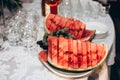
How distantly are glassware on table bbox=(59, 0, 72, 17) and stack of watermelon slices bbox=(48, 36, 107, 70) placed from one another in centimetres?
50

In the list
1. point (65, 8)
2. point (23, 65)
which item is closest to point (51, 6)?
point (65, 8)

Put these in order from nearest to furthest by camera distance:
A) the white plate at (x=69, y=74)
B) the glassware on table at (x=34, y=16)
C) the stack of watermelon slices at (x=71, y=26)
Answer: the white plate at (x=69, y=74), the stack of watermelon slices at (x=71, y=26), the glassware on table at (x=34, y=16)

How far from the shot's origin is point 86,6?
1763 mm

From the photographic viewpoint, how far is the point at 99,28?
1501 mm

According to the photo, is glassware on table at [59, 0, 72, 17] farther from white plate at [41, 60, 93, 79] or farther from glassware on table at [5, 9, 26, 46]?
white plate at [41, 60, 93, 79]

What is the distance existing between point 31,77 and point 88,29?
481 millimetres

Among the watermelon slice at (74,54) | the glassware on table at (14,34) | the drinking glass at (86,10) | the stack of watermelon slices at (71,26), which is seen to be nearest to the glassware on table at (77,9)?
the drinking glass at (86,10)

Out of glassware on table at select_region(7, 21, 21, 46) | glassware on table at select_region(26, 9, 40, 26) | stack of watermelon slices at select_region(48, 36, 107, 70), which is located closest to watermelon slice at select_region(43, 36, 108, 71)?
stack of watermelon slices at select_region(48, 36, 107, 70)

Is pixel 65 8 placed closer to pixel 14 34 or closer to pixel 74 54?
pixel 14 34

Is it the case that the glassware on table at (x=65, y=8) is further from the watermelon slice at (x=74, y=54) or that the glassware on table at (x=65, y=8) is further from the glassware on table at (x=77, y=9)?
the watermelon slice at (x=74, y=54)

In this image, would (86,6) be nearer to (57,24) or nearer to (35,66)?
(57,24)

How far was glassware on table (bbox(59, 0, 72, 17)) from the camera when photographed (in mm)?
1670

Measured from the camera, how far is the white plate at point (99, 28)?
1426mm

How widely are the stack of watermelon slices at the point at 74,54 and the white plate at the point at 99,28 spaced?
23cm
